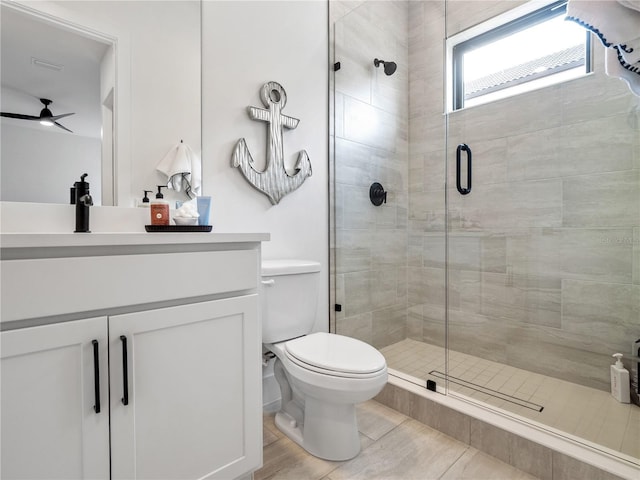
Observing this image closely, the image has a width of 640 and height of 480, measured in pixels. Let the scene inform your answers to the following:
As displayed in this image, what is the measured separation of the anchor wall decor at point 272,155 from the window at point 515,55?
123 centimetres

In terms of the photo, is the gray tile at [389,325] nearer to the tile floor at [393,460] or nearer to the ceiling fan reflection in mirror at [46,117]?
the tile floor at [393,460]

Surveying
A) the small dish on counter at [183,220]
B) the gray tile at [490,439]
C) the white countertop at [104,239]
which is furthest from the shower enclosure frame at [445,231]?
the white countertop at [104,239]

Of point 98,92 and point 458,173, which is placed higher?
point 98,92

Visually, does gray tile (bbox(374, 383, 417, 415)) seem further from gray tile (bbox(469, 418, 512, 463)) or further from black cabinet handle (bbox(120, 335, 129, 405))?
black cabinet handle (bbox(120, 335, 129, 405))

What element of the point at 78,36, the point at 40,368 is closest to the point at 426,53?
the point at 78,36

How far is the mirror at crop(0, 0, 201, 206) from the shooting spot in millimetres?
1148

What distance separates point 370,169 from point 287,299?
3.70 feet

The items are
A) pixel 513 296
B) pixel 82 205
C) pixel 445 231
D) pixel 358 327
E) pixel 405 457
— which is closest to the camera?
pixel 82 205

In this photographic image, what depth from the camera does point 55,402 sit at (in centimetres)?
78

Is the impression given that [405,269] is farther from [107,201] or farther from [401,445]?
[107,201]

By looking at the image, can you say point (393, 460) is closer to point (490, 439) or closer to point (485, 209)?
point (490, 439)

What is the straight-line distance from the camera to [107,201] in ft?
4.26

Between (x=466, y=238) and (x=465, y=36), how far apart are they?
1352mm

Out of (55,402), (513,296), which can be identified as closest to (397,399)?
(513,296)
